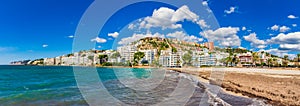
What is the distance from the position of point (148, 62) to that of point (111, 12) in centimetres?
13003

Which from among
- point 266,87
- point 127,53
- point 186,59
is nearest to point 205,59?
point 186,59

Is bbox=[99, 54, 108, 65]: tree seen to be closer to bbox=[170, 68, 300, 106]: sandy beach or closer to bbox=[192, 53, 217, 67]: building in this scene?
bbox=[192, 53, 217, 67]: building

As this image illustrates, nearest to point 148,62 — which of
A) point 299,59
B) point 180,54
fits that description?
point 180,54

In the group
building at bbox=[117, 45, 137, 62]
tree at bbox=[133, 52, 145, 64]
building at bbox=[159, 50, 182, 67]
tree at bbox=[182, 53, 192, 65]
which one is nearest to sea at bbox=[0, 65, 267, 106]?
tree at bbox=[182, 53, 192, 65]

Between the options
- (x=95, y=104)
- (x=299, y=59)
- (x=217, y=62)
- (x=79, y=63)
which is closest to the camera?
(x=95, y=104)

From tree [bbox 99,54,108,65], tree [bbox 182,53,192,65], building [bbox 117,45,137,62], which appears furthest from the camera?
tree [bbox 99,54,108,65]

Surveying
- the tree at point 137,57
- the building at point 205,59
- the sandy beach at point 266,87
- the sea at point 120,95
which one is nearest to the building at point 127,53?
the tree at point 137,57

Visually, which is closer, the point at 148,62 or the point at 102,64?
the point at 148,62

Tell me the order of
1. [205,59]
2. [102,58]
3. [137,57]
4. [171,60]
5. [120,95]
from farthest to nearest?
[102,58], [137,57], [205,59], [171,60], [120,95]

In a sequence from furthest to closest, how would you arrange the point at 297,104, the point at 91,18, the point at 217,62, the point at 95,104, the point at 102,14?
the point at 217,62 → the point at 95,104 → the point at 102,14 → the point at 297,104 → the point at 91,18

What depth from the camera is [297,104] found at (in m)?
10.9

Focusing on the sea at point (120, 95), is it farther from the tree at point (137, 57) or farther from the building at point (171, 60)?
the tree at point (137, 57)

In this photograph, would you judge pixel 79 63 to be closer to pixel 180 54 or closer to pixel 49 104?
pixel 180 54

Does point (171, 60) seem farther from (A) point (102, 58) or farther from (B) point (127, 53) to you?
(A) point (102, 58)
